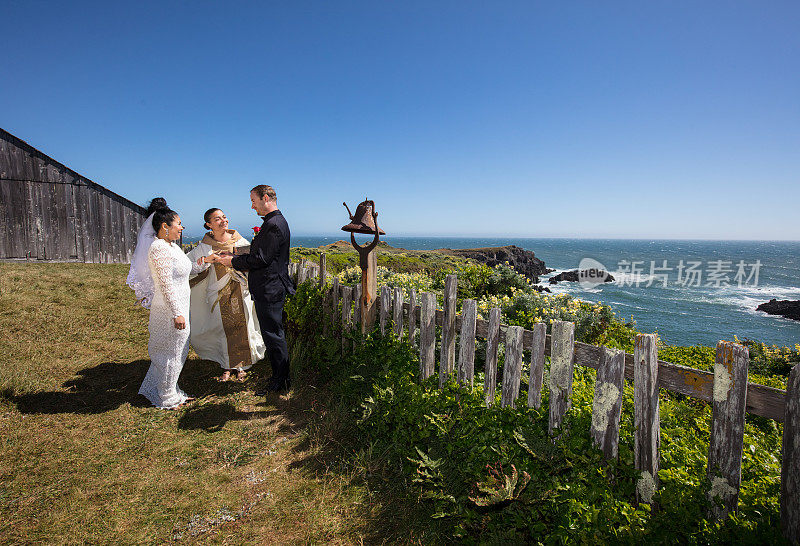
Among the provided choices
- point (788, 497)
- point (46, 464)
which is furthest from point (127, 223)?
point (788, 497)

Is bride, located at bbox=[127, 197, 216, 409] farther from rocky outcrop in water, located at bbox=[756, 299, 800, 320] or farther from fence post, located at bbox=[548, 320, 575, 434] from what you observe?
rocky outcrop in water, located at bbox=[756, 299, 800, 320]

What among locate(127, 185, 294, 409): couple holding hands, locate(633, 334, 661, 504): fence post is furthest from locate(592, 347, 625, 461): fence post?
locate(127, 185, 294, 409): couple holding hands

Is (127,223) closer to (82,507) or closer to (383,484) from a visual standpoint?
(82,507)

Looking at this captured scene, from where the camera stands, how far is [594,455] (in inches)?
99.4

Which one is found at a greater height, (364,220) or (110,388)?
(364,220)

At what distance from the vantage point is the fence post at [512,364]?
3.06 metres

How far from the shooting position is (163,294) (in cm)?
445

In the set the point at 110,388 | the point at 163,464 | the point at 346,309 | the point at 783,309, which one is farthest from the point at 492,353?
the point at 783,309

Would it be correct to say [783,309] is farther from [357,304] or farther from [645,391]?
[357,304]

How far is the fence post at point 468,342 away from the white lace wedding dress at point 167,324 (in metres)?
3.61

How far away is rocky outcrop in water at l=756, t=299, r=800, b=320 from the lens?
32.4 metres

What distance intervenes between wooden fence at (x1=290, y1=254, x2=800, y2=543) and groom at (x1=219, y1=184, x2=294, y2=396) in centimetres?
240

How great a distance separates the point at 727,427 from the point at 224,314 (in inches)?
229

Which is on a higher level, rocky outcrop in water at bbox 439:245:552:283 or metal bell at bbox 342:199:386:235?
metal bell at bbox 342:199:386:235
